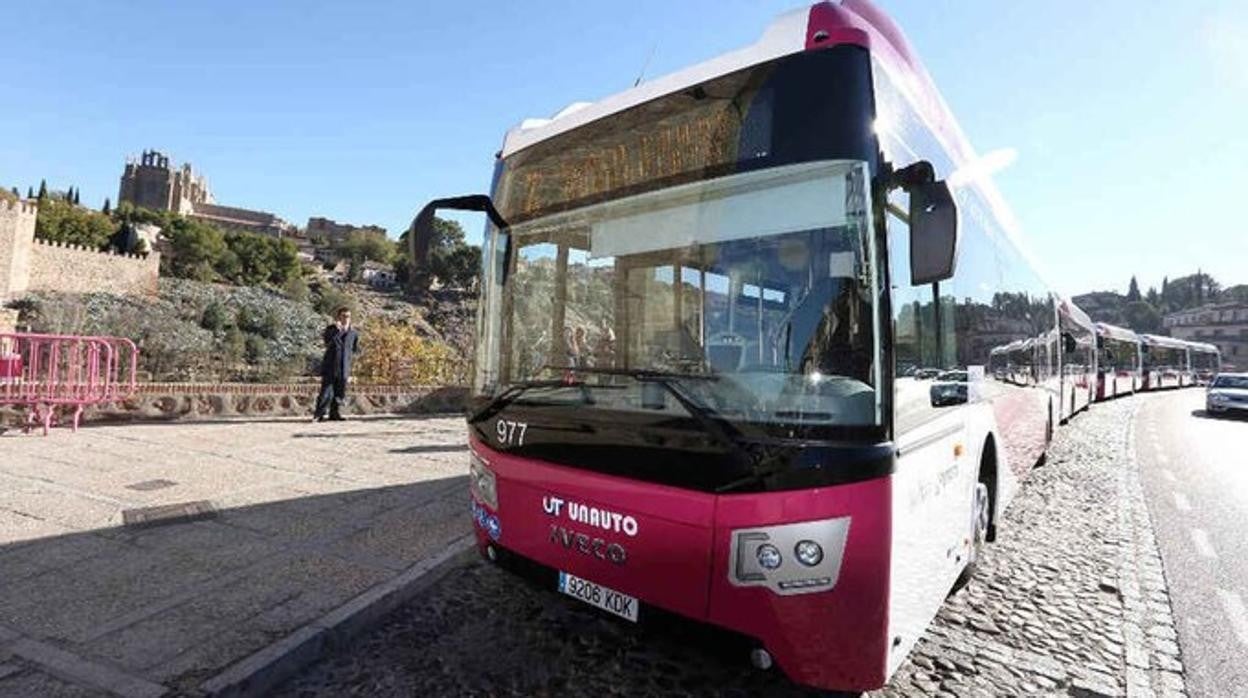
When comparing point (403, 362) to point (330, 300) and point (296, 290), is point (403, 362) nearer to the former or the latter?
point (330, 300)

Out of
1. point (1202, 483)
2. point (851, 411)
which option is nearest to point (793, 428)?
point (851, 411)

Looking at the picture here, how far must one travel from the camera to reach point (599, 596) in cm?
286

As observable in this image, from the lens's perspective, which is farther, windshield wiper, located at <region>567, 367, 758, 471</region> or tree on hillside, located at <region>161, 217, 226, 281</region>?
tree on hillside, located at <region>161, 217, 226, 281</region>

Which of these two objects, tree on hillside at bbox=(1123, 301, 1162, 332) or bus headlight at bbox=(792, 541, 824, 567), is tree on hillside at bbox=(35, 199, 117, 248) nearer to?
bus headlight at bbox=(792, 541, 824, 567)

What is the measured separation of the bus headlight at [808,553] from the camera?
234cm

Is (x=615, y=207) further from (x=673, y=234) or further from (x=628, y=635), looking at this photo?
(x=628, y=635)

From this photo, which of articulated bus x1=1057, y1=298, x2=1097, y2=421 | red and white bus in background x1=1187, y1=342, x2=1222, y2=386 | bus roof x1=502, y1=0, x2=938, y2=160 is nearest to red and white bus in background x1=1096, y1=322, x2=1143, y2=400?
articulated bus x1=1057, y1=298, x2=1097, y2=421

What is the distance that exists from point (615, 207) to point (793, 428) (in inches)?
57.0

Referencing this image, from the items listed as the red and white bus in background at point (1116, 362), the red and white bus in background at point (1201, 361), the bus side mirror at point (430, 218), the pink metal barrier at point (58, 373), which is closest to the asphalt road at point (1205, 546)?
the bus side mirror at point (430, 218)

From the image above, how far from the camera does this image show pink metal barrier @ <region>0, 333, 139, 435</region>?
24.7ft

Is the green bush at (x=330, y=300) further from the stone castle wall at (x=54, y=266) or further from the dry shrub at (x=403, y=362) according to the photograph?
the dry shrub at (x=403, y=362)

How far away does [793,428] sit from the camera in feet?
7.72

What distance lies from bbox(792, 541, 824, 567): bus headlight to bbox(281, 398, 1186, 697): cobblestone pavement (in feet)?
1.56

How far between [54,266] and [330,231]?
98.7m
